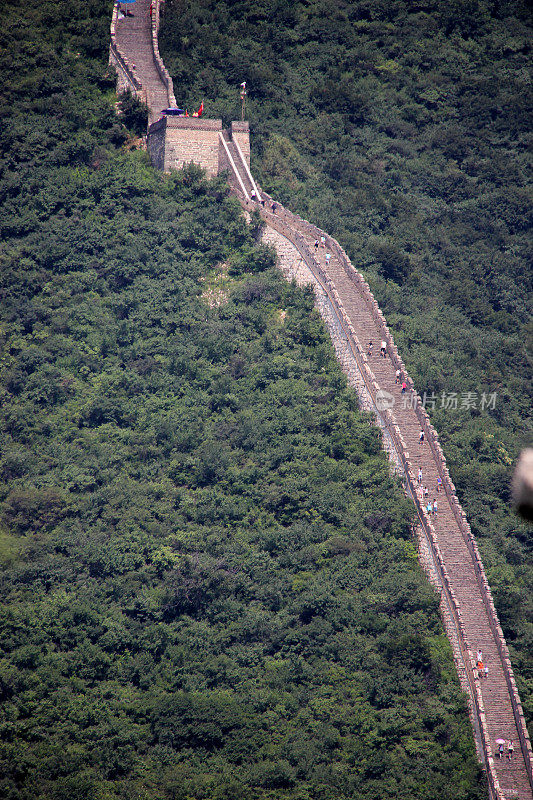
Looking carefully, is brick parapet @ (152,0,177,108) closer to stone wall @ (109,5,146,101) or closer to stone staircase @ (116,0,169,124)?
stone staircase @ (116,0,169,124)

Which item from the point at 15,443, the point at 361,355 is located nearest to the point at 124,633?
the point at 15,443

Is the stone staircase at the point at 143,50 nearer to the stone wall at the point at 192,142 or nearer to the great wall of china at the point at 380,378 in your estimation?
the great wall of china at the point at 380,378

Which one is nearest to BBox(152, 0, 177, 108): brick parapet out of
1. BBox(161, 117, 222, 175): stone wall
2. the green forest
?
the green forest

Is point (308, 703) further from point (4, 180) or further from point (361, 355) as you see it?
point (4, 180)

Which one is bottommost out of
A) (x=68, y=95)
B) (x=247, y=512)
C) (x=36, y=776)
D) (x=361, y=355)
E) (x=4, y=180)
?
(x=36, y=776)

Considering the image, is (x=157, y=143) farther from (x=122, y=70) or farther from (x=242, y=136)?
(x=122, y=70)

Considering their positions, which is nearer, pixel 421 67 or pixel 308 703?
pixel 308 703
